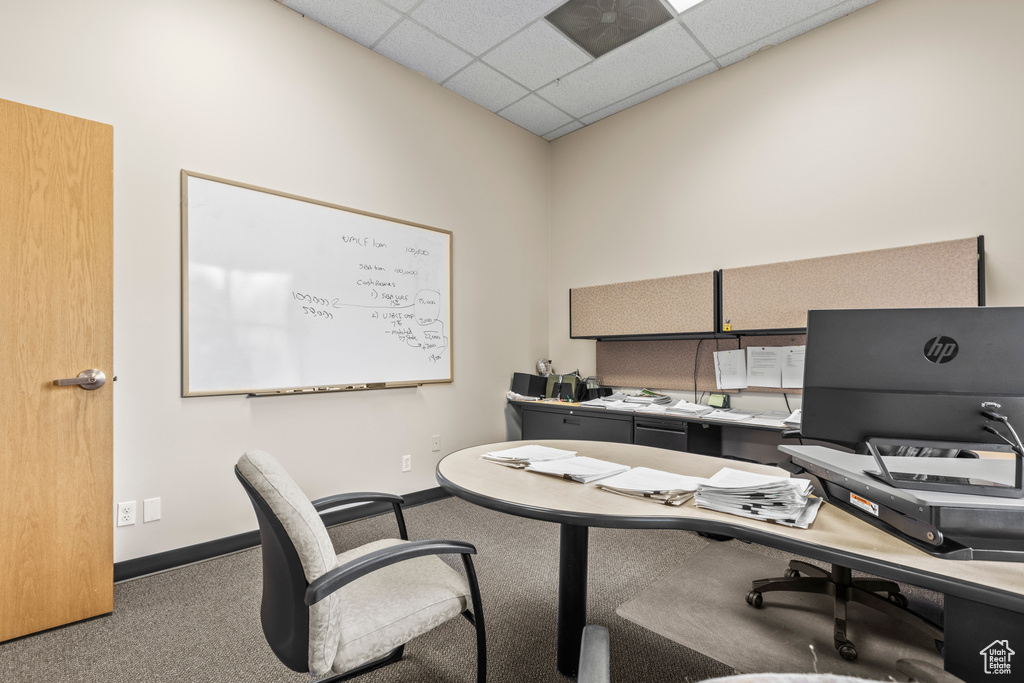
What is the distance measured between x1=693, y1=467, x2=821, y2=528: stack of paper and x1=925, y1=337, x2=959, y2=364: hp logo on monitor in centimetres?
42

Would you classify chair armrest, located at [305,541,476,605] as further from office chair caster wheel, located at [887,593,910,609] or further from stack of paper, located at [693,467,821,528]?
office chair caster wheel, located at [887,593,910,609]

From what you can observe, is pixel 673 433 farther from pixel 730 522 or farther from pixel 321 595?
pixel 321 595

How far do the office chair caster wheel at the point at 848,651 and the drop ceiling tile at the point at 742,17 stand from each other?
3.08 meters

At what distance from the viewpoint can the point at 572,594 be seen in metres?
1.53

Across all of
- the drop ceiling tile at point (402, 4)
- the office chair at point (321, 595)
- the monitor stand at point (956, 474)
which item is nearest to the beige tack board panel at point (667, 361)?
the monitor stand at point (956, 474)

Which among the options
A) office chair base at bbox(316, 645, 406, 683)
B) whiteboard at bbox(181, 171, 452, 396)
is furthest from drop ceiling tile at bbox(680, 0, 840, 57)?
office chair base at bbox(316, 645, 406, 683)

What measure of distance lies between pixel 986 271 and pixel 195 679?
375 cm

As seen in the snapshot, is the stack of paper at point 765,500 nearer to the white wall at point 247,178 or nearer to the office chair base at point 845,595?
the office chair base at point 845,595

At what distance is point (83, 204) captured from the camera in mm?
1903

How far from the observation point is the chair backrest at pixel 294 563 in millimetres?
1070

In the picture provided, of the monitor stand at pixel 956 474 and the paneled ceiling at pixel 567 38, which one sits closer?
the monitor stand at pixel 956 474

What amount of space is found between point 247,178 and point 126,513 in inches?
68.8

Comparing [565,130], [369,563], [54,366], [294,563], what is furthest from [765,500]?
[565,130]

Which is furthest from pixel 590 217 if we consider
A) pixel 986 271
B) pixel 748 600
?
pixel 748 600
